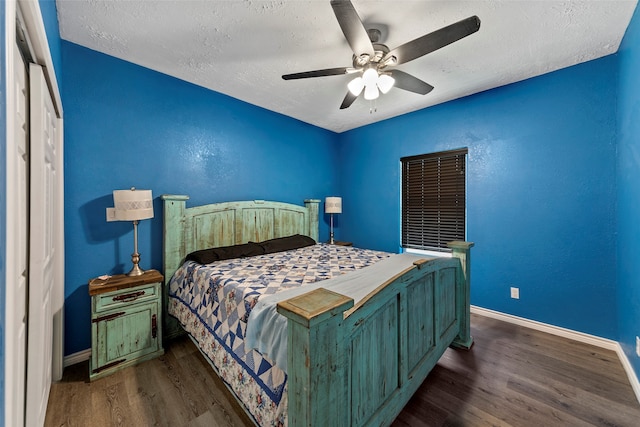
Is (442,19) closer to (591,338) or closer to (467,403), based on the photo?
(467,403)

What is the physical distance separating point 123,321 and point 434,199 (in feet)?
11.8

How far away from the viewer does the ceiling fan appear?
56.1 inches

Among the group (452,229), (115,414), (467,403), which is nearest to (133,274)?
(115,414)

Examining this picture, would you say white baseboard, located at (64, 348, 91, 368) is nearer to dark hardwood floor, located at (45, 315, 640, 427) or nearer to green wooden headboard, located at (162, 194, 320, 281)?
dark hardwood floor, located at (45, 315, 640, 427)

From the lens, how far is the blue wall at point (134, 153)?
6.97 feet

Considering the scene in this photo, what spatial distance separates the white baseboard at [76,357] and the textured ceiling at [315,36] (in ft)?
8.56

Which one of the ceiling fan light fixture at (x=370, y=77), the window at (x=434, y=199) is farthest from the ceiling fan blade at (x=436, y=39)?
the window at (x=434, y=199)

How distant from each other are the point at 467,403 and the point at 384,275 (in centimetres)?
99

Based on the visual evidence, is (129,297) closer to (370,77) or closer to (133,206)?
(133,206)

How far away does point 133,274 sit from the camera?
2188mm

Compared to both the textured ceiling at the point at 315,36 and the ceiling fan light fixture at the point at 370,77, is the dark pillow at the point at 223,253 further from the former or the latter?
the ceiling fan light fixture at the point at 370,77

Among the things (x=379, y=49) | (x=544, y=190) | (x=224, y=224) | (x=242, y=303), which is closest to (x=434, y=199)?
(x=544, y=190)

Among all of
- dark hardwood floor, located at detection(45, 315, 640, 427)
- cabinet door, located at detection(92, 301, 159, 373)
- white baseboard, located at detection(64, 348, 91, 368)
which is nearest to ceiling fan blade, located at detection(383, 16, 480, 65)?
dark hardwood floor, located at detection(45, 315, 640, 427)

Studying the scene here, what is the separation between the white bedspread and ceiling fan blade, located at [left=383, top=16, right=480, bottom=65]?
5.06 ft
